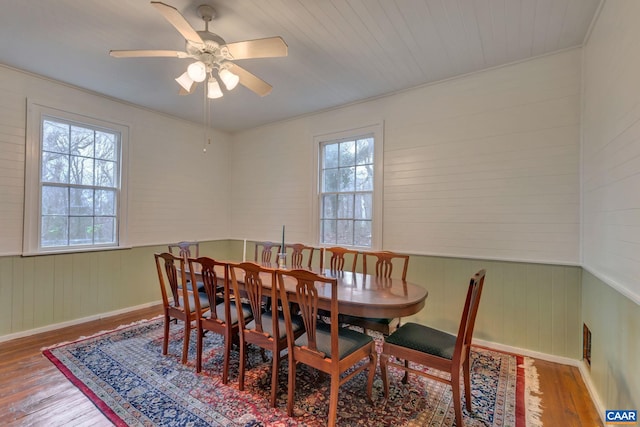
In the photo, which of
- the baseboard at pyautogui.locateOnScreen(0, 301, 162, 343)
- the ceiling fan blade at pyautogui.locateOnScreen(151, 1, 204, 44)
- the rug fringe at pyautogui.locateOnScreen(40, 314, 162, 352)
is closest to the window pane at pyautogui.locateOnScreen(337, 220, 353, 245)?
the rug fringe at pyautogui.locateOnScreen(40, 314, 162, 352)

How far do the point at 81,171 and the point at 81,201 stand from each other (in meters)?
0.36

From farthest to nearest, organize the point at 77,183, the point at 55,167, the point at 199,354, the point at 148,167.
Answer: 1. the point at 148,167
2. the point at 77,183
3. the point at 55,167
4. the point at 199,354

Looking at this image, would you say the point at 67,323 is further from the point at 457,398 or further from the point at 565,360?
the point at 565,360

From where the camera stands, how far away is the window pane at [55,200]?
337 cm

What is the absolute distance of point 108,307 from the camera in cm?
381

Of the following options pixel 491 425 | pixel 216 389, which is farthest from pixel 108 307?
pixel 491 425

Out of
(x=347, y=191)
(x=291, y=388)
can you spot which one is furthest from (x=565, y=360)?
(x=347, y=191)

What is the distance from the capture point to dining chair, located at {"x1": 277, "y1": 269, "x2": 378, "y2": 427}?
5.87 ft

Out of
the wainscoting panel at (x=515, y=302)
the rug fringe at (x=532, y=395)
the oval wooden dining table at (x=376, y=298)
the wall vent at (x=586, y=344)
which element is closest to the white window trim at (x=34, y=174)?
the oval wooden dining table at (x=376, y=298)

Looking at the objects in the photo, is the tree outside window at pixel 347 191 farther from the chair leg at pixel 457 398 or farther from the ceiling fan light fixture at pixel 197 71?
the ceiling fan light fixture at pixel 197 71

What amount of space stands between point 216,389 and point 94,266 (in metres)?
2.53

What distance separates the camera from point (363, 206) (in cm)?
394

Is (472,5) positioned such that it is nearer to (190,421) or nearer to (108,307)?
(190,421)

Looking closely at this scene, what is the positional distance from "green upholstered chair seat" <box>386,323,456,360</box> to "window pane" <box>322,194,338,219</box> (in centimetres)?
225
